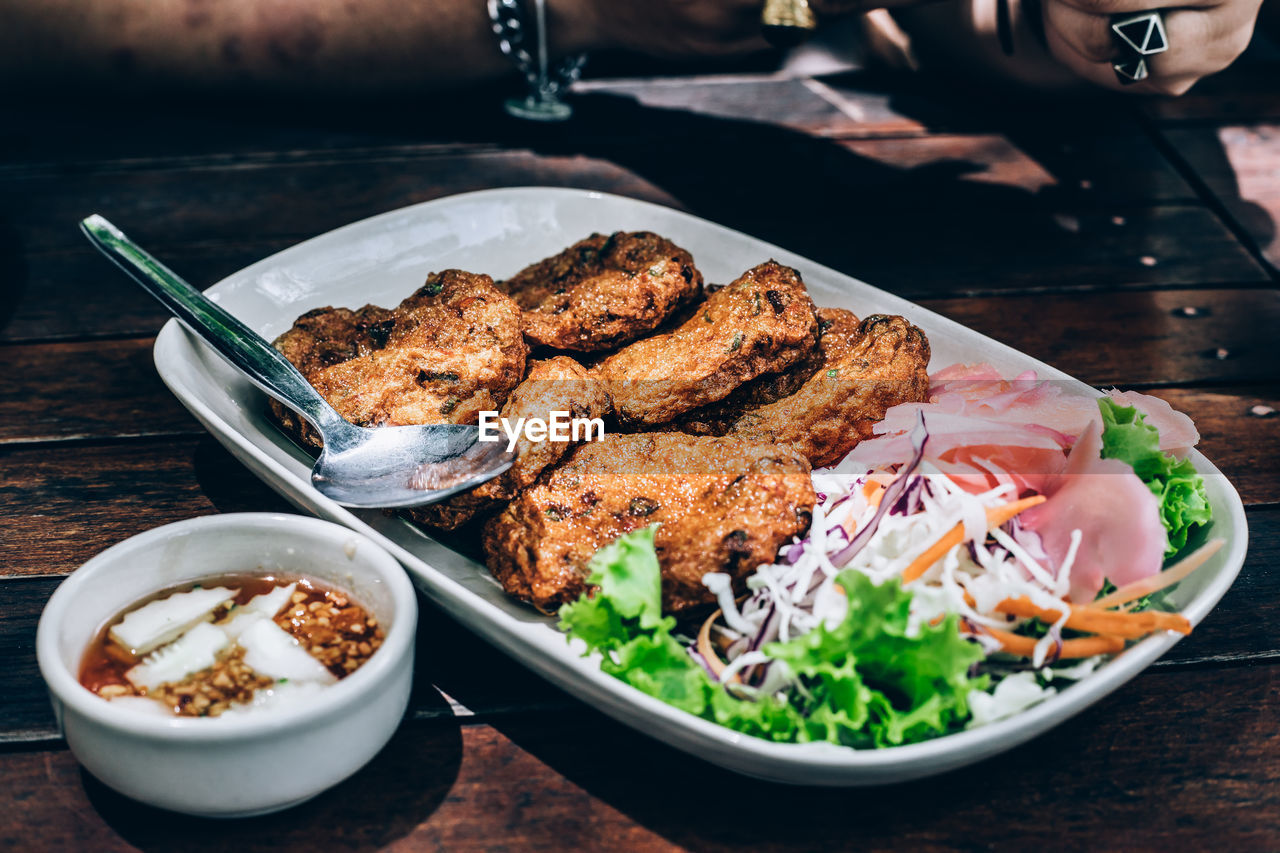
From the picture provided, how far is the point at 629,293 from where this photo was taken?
2617 millimetres

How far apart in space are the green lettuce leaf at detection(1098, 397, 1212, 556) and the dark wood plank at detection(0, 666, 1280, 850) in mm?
410

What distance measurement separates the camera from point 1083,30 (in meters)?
3.36

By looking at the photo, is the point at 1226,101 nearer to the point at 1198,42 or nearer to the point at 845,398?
the point at 1198,42

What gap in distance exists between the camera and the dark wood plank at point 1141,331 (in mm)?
3131

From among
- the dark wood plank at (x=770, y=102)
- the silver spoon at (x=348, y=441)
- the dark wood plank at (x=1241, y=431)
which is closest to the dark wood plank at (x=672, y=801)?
the silver spoon at (x=348, y=441)

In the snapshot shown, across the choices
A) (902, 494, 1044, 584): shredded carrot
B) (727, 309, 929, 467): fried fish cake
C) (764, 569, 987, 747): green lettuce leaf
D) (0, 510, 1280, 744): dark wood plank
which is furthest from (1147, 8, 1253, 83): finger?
(764, 569, 987, 747): green lettuce leaf

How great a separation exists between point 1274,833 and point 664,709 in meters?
1.14

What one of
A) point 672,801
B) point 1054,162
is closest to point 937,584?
point 672,801

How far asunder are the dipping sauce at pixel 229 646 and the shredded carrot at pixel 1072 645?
117 cm

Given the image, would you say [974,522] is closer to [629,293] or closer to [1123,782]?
[1123,782]

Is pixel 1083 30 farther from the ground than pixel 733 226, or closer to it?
farther from the ground

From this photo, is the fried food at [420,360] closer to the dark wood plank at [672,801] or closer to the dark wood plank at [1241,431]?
the dark wood plank at [672,801]

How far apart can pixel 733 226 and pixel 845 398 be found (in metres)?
1.44

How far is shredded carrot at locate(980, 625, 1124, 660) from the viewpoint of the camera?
6.20 feet
